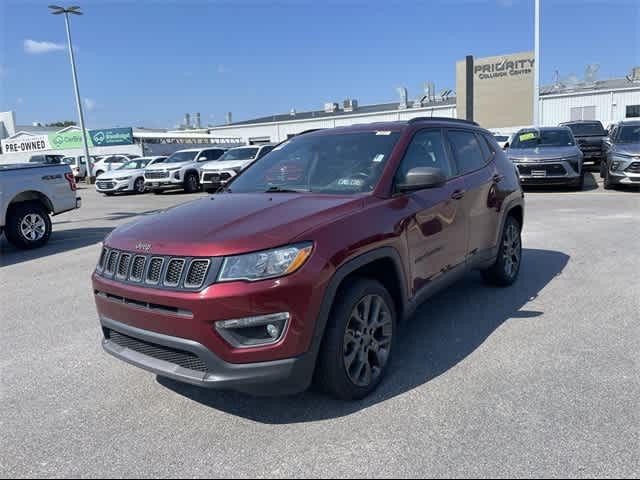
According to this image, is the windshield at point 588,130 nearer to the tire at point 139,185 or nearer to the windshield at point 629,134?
the windshield at point 629,134

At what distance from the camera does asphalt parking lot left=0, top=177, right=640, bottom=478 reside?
2553 mm

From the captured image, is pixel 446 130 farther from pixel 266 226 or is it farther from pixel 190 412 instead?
pixel 190 412

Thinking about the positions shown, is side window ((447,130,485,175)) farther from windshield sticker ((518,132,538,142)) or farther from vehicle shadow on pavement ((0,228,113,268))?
windshield sticker ((518,132,538,142))

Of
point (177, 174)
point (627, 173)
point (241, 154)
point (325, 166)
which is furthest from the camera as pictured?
point (177, 174)

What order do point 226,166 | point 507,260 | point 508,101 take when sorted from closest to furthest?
point 507,260
point 226,166
point 508,101

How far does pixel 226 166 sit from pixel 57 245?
9868 millimetres

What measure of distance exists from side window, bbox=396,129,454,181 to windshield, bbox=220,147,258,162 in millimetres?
15600

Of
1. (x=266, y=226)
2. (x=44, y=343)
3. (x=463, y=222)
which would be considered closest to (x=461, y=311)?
(x=463, y=222)

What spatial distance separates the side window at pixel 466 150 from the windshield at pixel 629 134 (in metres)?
10.9

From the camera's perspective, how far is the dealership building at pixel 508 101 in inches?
1383

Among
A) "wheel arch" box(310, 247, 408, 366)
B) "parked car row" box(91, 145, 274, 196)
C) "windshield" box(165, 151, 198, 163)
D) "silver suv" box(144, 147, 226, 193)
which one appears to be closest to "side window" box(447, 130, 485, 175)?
"wheel arch" box(310, 247, 408, 366)

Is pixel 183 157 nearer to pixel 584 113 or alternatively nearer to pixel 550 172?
pixel 550 172

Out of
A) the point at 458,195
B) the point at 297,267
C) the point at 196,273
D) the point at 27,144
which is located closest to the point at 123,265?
the point at 196,273

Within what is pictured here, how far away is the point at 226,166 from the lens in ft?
61.5
